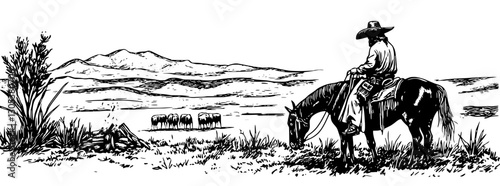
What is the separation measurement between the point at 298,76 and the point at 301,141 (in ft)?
2.29

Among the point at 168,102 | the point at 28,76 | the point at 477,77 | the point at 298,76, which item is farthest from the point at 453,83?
the point at 28,76

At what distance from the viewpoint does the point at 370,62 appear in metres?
5.32

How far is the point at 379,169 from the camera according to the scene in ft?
18.0

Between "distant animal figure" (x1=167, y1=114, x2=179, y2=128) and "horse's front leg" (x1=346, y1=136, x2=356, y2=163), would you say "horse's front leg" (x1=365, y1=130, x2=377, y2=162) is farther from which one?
"distant animal figure" (x1=167, y1=114, x2=179, y2=128)

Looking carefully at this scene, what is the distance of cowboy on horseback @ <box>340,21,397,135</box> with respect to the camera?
5.31 m

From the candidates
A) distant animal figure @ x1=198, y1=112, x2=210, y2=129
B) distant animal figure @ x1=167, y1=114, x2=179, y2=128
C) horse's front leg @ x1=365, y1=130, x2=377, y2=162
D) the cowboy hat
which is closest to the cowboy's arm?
the cowboy hat

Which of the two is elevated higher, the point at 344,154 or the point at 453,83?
the point at 453,83

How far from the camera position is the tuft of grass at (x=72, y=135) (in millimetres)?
5777

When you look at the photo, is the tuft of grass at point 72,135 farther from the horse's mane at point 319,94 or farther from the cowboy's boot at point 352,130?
the cowboy's boot at point 352,130

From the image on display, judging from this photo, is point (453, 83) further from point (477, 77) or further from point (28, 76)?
point (28, 76)

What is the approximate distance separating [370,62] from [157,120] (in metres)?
2.26

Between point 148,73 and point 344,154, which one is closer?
point 344,154

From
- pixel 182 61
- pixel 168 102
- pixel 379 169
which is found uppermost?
pixel 182 61

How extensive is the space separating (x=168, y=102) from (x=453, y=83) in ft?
9.93
